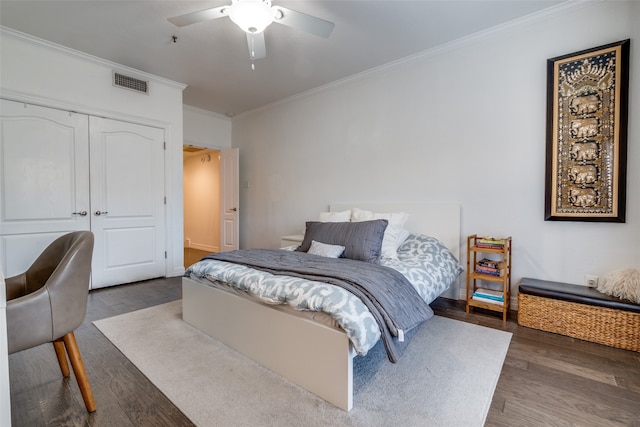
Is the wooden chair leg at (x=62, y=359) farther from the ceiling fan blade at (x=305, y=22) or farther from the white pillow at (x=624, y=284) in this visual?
the white pillow at (x=624, y=284)

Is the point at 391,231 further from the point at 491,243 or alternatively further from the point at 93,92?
the point at 93,92

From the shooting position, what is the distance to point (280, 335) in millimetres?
1729

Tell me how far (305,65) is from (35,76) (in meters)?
2.85

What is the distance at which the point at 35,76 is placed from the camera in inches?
120

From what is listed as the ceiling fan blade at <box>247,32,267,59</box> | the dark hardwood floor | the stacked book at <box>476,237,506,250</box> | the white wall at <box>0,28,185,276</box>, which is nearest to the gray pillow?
the stacked book at <box>476,237,506,250</box>

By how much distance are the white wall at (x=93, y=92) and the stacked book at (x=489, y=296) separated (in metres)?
3.81

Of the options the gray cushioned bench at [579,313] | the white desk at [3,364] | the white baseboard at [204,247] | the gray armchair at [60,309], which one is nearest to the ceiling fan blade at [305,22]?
the gray armchair at [60,309]

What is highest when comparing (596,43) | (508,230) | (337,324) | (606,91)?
(596,43)

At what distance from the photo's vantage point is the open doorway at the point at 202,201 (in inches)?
256

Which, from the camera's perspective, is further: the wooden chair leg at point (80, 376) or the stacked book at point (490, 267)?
the stacked book at point (490, 267)

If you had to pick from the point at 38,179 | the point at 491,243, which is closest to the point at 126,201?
the point at 38,179

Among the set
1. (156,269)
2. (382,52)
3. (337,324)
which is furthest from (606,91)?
(156,269)

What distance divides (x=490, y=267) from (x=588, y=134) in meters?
1.33

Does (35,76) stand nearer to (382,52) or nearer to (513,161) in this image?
(382,52)
